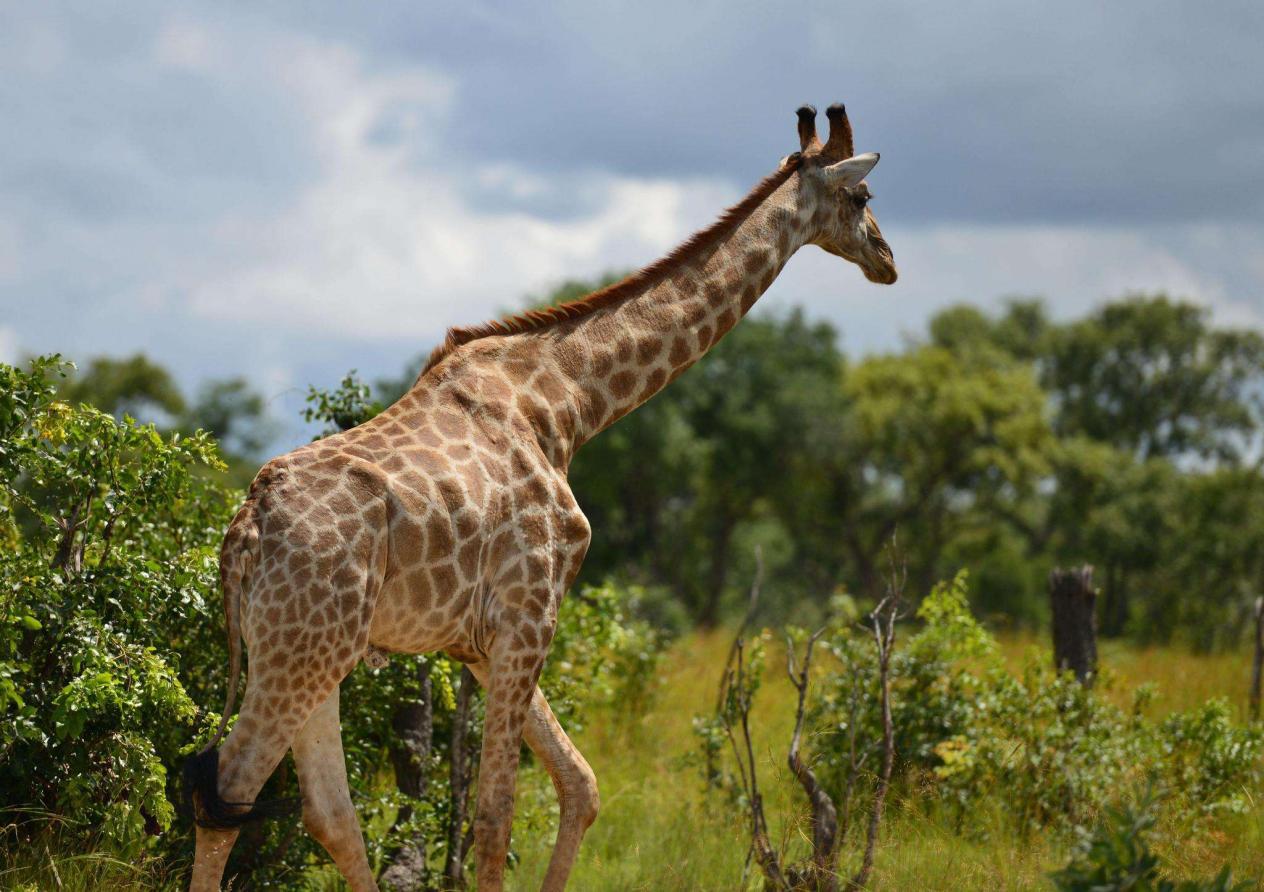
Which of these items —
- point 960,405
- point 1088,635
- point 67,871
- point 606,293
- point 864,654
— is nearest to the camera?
point 67,871

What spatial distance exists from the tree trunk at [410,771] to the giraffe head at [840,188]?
358 cm

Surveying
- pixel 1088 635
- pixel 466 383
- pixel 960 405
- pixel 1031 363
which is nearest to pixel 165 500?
pixel 466 383

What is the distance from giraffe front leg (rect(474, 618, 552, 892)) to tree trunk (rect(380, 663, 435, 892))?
195cm

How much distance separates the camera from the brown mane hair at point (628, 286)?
23.0ft

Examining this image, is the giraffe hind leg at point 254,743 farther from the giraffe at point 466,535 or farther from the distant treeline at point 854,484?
the distant treeline at point 854,484

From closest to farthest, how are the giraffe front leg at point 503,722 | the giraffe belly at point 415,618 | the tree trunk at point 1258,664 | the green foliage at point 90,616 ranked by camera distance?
1. the giraffe belly at point 415,618
2. the giraffe front leg at point 503,722
3. the green foliage at point 90,616
4. the tree trunk at point 1258,664

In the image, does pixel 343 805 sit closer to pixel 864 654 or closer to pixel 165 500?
pixel 165 500

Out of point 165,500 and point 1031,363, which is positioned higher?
point 1031,363

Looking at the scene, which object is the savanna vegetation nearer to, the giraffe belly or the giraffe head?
the giraffe belly

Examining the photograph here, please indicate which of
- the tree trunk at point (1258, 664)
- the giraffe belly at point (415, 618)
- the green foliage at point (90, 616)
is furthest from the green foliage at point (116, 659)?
the tree trunk at point (1258, 664)

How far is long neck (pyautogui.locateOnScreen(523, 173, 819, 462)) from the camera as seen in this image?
7031 mm

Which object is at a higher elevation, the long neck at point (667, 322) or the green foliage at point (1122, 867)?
the long neck at point (667, 322)

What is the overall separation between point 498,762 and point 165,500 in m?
2.42

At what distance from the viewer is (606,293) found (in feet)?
23.7
